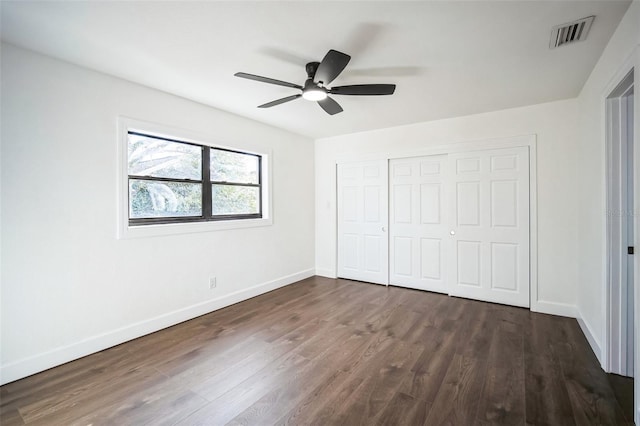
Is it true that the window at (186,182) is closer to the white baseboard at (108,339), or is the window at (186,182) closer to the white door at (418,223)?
the white baseboard at (108,339)

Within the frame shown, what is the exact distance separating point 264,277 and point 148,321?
169 cm

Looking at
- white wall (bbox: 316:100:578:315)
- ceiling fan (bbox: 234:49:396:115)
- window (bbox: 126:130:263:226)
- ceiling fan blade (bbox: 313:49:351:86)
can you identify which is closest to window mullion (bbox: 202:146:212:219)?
window (bbox: 126:130:263:226)

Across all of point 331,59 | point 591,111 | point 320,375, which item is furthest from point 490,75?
point 320,375

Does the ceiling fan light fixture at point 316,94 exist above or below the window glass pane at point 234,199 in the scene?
above

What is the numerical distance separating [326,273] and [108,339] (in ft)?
11.1

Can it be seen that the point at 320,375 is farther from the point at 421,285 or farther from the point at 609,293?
the point at 421,285

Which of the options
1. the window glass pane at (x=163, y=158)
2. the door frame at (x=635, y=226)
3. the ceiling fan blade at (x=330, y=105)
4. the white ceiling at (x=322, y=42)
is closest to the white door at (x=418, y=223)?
the white ceiling at (x=322, y=42)

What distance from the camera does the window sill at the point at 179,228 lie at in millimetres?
2857

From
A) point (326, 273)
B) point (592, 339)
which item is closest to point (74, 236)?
point (326, 273)

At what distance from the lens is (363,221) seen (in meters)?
4.96

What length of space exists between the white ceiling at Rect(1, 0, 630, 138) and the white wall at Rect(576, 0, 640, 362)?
12cm

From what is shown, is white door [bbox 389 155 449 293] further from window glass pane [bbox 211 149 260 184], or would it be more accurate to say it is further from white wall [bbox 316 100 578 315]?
window glass pane [bbox 211 149 260 184]

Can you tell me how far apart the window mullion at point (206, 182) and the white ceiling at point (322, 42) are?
724 mm

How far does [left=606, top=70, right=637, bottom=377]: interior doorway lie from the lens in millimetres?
2189
